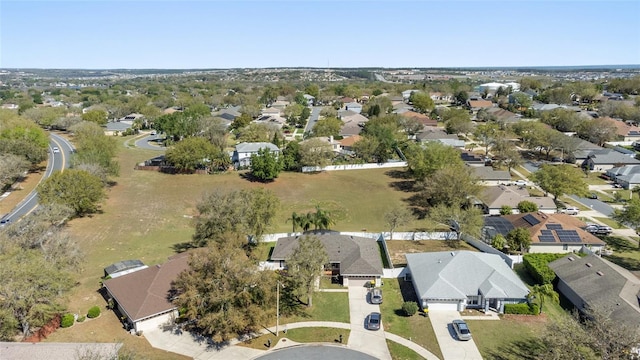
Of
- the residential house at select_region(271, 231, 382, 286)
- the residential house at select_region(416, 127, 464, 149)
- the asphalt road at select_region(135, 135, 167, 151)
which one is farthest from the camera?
the asphalt road at select_region(135, 135, 167, 151)

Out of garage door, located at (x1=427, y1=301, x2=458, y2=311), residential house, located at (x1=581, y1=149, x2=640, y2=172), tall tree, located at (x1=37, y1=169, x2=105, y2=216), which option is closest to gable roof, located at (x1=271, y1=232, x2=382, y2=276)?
garage door, located at (x1=427, y1=301, x2=458, y2=311)

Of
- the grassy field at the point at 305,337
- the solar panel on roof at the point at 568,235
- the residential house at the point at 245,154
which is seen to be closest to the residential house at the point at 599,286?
the solar panel on roof at the point at 568,235

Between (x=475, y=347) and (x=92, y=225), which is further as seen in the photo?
(x=92, y=225)

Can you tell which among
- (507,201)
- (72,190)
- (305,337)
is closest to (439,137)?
(507,201)

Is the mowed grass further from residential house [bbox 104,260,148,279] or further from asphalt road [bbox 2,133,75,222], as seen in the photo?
asphalt road [bbox 2,133,75,222]

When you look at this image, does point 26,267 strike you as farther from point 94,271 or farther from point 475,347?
point 475,347

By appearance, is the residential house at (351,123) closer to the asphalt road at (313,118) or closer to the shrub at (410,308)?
the asphalt road at (313,118)

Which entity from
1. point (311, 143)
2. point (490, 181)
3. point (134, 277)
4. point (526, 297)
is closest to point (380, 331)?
point (526, 297)

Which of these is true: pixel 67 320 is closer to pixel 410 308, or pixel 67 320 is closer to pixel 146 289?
pixel 146 289
